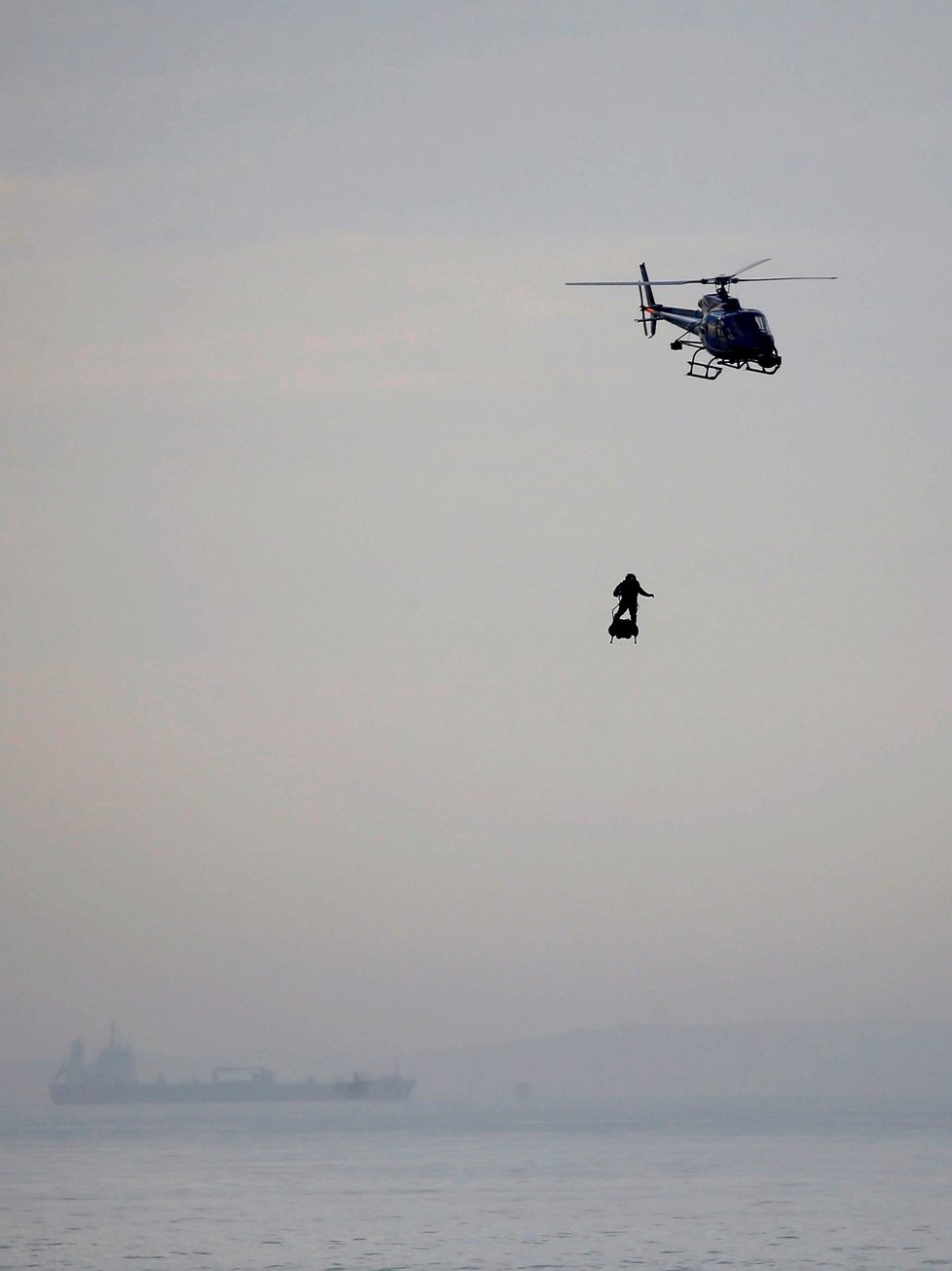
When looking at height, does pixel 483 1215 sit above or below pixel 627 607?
below

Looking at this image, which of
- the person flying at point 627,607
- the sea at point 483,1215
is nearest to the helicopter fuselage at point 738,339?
the person flying at point 627,607

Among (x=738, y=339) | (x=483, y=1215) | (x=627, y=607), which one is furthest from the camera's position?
(x=483, y=1215)

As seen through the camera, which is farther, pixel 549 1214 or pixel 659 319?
pixel 549 1214

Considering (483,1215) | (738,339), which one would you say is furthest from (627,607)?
(483,1215)

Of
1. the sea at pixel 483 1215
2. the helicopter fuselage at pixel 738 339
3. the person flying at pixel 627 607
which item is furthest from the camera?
the sea at pixel 483 1215

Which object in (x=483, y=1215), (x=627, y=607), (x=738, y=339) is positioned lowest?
(x=483, y=1215)

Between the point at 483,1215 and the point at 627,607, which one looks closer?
the point at 627,607

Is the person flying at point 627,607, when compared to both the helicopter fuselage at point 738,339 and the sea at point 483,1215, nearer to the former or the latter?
the helicopter fuselage at point 738,339

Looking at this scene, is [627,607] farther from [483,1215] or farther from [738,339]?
[483,1215]

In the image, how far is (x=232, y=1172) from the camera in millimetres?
A: 155500

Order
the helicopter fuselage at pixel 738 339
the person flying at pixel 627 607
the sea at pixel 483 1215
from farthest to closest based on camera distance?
the sea at pixel 483 1215 → the helicopter fuselage at pixel 738 339 → the person flying at pixel 627 607

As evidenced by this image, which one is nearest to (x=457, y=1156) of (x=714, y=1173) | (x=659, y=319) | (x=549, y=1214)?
(x=714, y=1173)

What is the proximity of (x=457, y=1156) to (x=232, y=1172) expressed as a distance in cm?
4140

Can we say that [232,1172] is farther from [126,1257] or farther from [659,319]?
[659,319]
